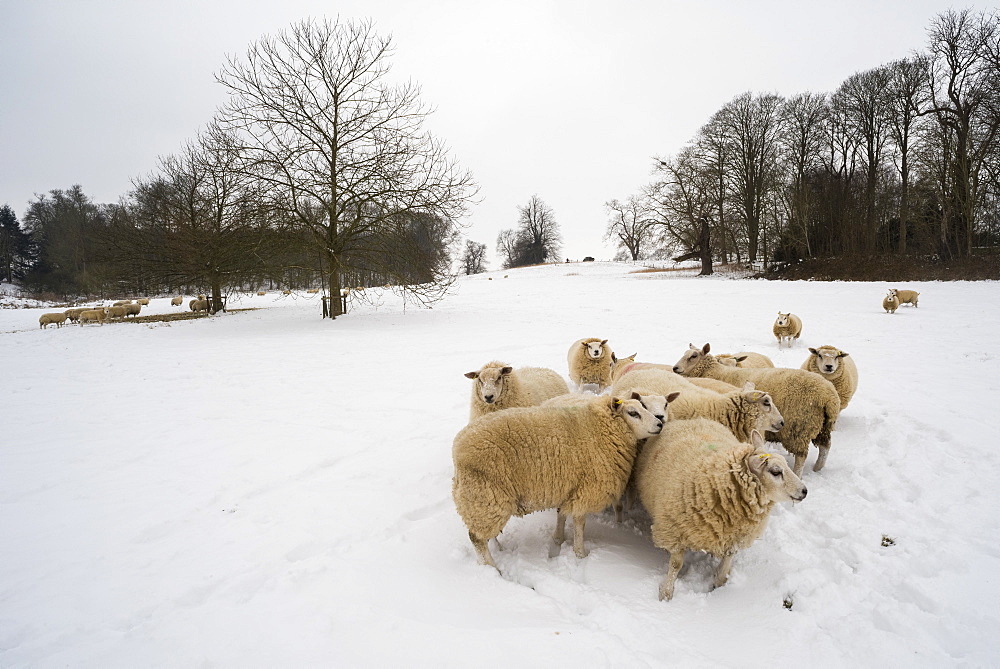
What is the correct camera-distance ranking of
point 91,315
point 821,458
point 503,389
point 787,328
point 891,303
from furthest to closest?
point 91,315 → point 891,303 → point 787,328 → point 503,389 → point 821,458

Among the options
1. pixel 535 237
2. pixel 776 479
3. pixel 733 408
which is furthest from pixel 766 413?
pixel 535 237

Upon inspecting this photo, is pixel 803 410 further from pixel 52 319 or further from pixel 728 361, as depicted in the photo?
pixel 52 319

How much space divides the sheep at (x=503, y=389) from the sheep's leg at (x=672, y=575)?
228 centimetres

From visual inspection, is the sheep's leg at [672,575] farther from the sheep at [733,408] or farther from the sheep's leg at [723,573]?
the sheep at [733,408]

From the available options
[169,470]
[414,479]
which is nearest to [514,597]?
[414,479]

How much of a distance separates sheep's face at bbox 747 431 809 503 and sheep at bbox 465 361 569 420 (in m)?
2.61

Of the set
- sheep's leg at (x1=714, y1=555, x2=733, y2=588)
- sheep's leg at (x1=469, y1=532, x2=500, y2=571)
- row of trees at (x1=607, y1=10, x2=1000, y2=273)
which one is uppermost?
row of trees at (x1=607, y1=10, x2=1000, y2=273)

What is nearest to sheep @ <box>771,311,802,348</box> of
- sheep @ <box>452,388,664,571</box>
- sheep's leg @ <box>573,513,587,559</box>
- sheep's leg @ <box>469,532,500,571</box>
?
sheep @ <box>452,388,664,571</box>

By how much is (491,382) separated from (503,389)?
0.30 meters

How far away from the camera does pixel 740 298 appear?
1873 centimetres

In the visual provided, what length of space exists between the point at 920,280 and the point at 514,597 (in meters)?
26.2

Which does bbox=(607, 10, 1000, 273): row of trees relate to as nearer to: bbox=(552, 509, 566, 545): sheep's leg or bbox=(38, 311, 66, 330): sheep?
bbox=(552, 509, 566, 545): sheep's leg

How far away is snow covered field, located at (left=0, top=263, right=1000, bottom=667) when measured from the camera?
2.57 metres

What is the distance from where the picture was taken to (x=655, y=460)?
360 centimetres
